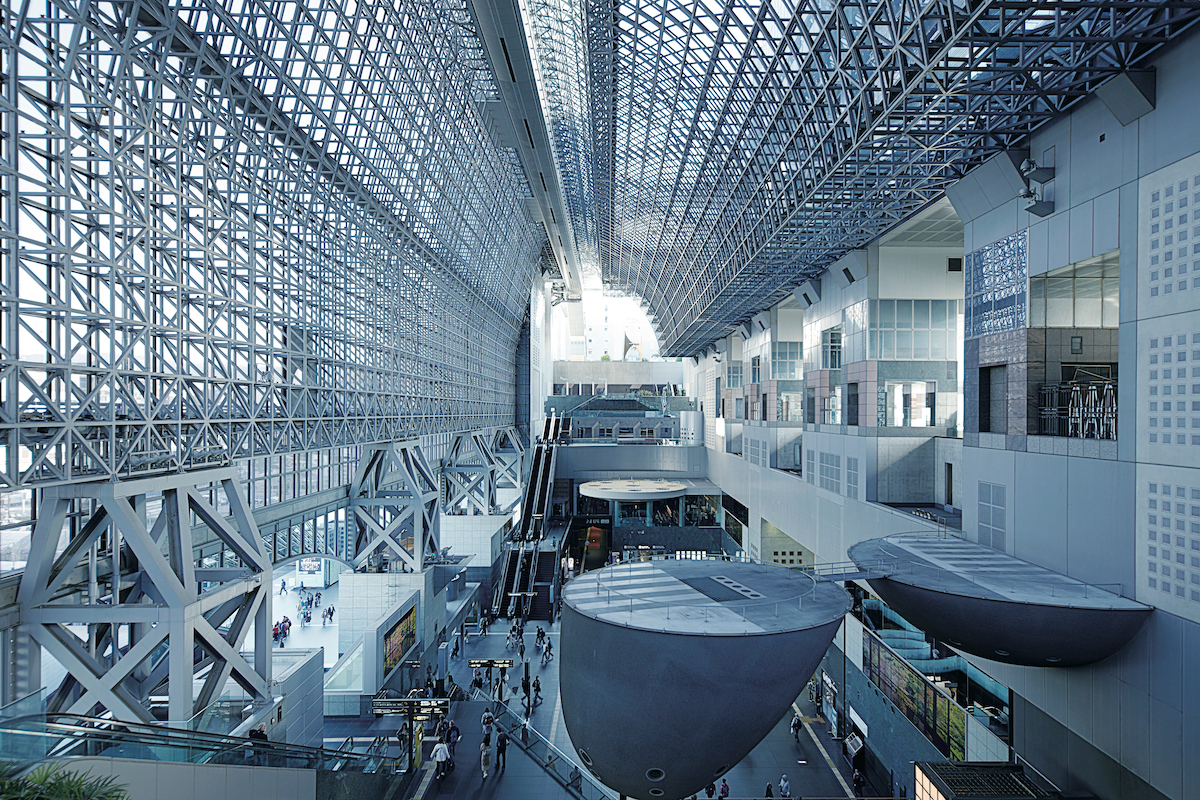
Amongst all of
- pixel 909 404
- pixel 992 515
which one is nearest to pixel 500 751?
pixel 992 515

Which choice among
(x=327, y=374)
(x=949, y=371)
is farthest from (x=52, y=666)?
(x=949, y=371)

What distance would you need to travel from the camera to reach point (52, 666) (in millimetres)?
21875

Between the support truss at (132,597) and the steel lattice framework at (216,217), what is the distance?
2.66 feet

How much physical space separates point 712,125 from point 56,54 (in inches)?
952

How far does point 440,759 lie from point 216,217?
53.1 ft

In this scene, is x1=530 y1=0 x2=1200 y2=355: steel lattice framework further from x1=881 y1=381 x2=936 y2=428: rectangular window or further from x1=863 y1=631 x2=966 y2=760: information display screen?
x1=863 y1=631 x2=966 y2=760: information display screen

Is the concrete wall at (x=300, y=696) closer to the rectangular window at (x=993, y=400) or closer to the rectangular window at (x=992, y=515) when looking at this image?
the rectangular window at (x=992, y=515)

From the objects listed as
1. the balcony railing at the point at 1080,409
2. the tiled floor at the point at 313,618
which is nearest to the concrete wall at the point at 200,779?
the tiled floor at the point at 313,618

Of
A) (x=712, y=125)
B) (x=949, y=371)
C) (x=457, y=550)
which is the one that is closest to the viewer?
(x=949, y=371)

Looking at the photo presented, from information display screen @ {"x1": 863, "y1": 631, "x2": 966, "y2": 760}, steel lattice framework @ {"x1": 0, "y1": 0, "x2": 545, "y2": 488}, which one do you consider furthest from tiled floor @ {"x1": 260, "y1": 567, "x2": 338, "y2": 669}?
information display screen @ {"x1": 863, "y1": 631, "x2": 966, "y2": 760}

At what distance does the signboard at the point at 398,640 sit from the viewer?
24969mm

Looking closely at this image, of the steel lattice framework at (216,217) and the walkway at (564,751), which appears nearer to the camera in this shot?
the steel lattice framework at (216,217)

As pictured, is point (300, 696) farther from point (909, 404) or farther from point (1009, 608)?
point (909, 404)

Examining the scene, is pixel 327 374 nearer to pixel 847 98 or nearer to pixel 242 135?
pixel 242 135
